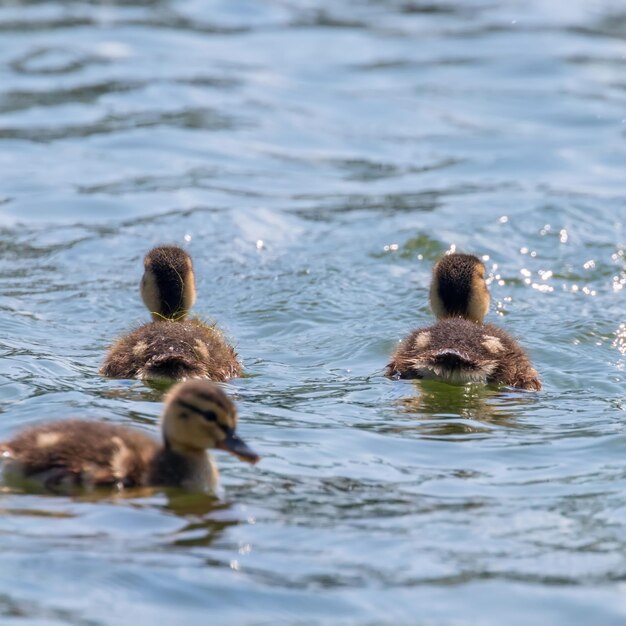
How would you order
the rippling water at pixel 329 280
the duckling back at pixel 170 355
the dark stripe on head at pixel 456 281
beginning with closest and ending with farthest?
the rippling water at pixel 329 280
the duckling back at pixel 170 355
the dark stripe on head at pixel 456 281

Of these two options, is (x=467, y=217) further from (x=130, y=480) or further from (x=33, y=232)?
(x=130, y=480)

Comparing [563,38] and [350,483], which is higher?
[563,38]

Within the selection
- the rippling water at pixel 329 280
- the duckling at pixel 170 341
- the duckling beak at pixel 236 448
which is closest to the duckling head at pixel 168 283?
the duckling at pixel 170 341

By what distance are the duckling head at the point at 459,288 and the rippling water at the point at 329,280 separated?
625 mm

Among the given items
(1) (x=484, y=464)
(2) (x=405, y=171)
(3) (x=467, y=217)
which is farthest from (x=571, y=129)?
(1) (x=484, y=464)

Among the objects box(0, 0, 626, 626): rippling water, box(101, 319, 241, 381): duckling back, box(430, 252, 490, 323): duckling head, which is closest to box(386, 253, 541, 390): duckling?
box(430, 252, 490, 323): duckling head

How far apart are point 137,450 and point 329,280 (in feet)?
18.3

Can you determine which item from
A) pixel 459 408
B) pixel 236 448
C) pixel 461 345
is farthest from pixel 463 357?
pixel 236 448

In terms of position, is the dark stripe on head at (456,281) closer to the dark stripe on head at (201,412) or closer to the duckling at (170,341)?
the duckling at (170,341)

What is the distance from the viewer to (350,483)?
288 inches

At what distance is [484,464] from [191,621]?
237 cm

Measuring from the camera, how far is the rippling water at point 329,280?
20.3 ft

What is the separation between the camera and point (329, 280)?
12.4m

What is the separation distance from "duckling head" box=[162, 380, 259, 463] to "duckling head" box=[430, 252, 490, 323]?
3.22m
